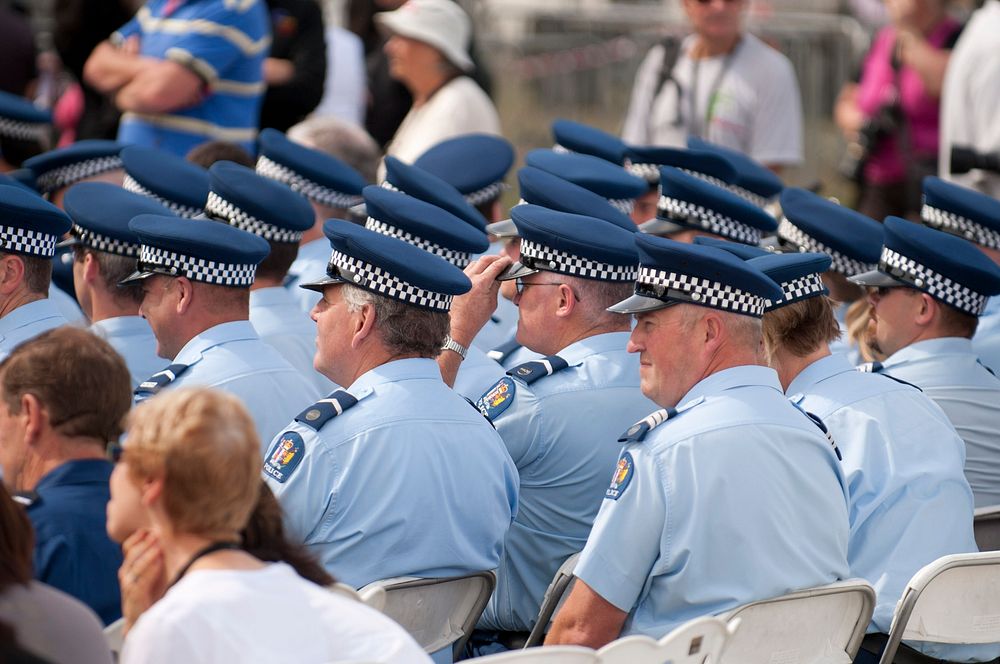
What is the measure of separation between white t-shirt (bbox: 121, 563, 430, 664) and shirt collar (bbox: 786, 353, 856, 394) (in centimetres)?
202

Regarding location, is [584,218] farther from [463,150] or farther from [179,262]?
[463,150]

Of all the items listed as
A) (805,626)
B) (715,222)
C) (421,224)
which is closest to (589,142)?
(715,222)

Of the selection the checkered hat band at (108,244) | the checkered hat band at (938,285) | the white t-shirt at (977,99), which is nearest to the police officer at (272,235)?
the checkered hat band at (108,244)

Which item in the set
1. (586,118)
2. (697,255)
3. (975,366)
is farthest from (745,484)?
(586,118)

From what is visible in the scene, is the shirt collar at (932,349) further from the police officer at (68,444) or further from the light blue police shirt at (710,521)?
the police officer at (68,444)

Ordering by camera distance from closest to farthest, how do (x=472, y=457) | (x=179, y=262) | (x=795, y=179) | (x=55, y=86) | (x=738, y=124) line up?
1. (x=472, y=457)
2. (x=179, y=262)
3. (x=738, y=124)
4. (x=55, y=86)
5. (x=795, y=179)

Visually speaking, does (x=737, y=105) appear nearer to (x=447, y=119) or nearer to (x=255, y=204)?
(x=447, y=119)

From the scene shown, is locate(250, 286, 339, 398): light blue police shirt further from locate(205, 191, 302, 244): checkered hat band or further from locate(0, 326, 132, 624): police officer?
locate(0, 326, 132, 624): police officer

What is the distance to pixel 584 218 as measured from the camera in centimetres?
464

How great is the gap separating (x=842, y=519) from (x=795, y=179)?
9.93 m

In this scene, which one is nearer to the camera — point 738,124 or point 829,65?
point 738,124

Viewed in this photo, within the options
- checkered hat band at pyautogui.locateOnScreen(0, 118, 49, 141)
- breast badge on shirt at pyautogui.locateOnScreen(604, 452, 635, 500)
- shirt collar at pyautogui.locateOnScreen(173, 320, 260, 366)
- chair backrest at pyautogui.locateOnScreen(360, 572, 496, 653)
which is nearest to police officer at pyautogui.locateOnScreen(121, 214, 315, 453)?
shirt collar at pyautogui.locateOnScreen(173, 320, 260, 366)

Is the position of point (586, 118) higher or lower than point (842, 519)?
lower

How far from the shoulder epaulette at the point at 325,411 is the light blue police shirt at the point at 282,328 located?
1.33 meters
